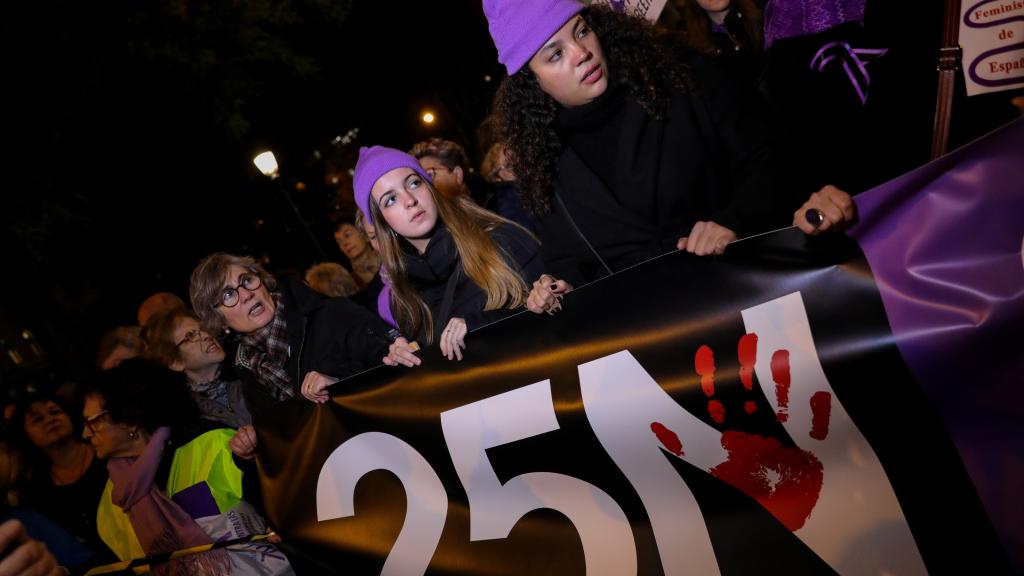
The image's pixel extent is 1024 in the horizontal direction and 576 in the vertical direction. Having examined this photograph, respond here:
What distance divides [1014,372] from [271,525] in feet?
10.7

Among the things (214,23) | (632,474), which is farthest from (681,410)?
(214,23)

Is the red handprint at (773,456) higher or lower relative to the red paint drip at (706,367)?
lower

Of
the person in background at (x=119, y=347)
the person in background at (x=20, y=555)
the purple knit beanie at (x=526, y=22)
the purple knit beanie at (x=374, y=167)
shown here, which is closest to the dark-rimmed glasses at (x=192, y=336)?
the purple knit beanie at (x=374, y=167)

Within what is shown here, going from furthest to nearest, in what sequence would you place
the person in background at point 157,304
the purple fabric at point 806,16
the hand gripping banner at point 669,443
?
the person in background at point 157,304
the purple fabric at point 806,16
the hand gripping banner at point 669,443

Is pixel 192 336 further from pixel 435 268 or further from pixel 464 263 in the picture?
pixel 464 263

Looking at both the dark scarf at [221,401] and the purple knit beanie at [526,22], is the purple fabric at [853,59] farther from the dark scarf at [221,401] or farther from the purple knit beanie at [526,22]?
the dark scarf at [221,401]

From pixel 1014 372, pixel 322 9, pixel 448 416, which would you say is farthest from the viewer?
pixel 322 9

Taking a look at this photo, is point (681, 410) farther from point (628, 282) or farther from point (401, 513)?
point (401, 513)

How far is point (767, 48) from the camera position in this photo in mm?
3561

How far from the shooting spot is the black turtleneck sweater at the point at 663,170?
2.38 metres

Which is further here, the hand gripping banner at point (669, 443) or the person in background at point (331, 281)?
the person in background at point (331, 281)

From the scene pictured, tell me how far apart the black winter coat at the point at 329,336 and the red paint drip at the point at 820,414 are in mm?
2294

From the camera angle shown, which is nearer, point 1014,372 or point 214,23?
point 1014,372

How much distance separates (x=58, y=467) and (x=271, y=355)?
2.53 m
